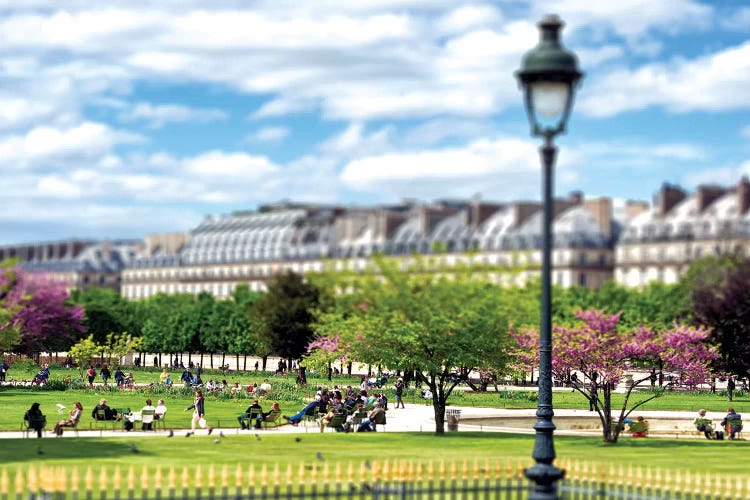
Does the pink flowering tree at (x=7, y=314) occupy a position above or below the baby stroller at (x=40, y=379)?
above

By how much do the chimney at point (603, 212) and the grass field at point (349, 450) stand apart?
131 m

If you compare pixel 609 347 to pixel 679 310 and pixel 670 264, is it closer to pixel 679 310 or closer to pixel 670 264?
pixel 679 310

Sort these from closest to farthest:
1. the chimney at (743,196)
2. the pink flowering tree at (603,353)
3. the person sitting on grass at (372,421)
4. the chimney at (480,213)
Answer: the person sitting on grass at (372,421) → the pink flowering tree at (603,353) → the chimney at (743,196) → the chimney at (480,213)

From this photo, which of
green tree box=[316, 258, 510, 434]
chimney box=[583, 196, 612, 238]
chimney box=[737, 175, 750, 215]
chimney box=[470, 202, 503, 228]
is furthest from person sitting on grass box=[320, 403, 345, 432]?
chimney box=[470, 202, 503, 228]

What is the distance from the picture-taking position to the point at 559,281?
172 m

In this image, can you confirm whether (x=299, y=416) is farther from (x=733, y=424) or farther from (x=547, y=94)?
(x=547, y=94)

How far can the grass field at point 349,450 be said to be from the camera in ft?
121

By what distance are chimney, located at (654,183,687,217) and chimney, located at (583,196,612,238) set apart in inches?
252

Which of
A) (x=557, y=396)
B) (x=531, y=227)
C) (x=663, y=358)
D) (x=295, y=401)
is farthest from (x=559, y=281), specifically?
(x=663, y=358)

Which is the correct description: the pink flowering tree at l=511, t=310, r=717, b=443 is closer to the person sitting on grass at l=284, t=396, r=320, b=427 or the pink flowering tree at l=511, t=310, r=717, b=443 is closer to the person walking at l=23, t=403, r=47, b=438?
the person sitting on grass at l=284, t=396, r=320, b=427

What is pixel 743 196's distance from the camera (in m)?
161

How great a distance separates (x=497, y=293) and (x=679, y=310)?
68.0 m

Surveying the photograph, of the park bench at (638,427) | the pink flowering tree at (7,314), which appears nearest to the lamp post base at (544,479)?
the park bench at (638,427)

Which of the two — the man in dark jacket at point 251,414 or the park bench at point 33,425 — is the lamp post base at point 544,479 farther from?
the man in dark jacket at point 251,414
